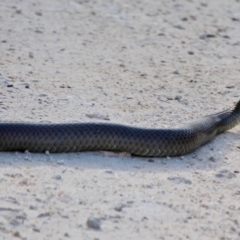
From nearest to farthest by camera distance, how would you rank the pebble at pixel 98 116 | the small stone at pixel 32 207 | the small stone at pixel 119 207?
the small stone at pixel 32 207, the small stone at pixel 119 207, the pebble at pixel 98 116

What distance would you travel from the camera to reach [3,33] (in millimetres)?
11586

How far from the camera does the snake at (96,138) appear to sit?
7.60m

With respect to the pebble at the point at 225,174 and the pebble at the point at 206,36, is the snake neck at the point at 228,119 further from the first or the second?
the pebble at the point at 206,36

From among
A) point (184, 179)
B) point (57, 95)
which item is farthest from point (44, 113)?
point (184, 179)

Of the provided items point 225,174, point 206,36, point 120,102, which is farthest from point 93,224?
point 206,36

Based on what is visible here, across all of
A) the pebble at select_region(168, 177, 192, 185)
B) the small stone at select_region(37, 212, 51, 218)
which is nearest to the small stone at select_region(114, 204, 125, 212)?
the small stone at select_region(37, 212, 51, 218)

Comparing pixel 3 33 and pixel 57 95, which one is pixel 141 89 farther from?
pixel 3 33

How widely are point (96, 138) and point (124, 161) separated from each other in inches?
11.7

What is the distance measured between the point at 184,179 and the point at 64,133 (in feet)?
3.48

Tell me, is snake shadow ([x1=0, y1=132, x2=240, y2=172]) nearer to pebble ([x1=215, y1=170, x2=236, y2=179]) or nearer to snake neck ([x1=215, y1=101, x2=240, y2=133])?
pebble ([x1=215, y1=170, x2=236, y2=179])

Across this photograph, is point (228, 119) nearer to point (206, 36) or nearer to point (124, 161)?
point (124, 161)

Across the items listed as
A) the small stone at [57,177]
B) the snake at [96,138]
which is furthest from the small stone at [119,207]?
the snake at [96,138]

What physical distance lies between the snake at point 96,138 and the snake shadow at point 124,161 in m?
0.06

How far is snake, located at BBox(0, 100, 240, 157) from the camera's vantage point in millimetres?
7598
